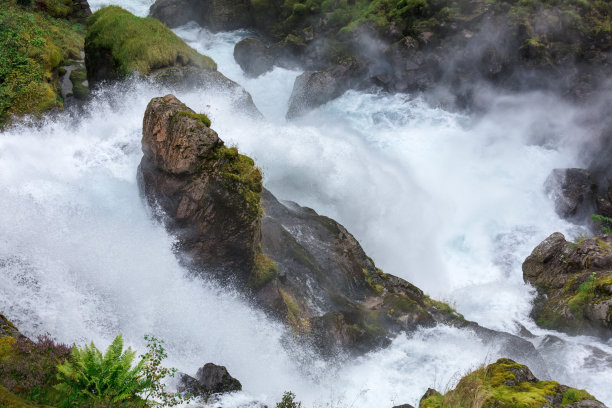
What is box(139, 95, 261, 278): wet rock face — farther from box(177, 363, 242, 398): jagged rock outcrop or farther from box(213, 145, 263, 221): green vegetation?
box(177, 363, 242, 398): jagged rock outcrop

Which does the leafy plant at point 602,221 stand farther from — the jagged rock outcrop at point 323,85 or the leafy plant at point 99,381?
the leafy plant at point 99,381

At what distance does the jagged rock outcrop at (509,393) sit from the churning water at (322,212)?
3187mm

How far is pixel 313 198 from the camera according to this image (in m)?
20.8

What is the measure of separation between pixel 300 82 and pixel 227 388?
21.0 m

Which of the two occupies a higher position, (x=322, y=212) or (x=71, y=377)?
(x=322, y=212)

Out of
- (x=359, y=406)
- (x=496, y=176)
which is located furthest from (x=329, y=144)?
(x=359, y=406)

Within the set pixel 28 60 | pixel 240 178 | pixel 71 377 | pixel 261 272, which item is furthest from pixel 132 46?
pixel 71 377

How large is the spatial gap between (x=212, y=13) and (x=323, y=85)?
12878mm

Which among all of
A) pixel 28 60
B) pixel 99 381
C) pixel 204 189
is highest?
pixel 28 60

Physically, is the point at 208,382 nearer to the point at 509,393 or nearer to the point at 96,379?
the point at 96,379

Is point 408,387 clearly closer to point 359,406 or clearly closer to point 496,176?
point 359,406

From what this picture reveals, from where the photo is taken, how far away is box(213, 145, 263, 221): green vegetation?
12.3 m

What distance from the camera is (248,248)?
12648 millimetres

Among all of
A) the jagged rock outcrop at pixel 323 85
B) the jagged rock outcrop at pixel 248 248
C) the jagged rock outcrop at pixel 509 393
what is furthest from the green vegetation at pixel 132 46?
the jagged rock outcrop at pixel 509 393
